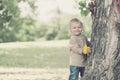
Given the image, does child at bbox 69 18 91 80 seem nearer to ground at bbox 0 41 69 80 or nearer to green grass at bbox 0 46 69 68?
ground at bbox 0 41 69 80

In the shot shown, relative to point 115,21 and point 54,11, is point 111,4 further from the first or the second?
point 54,11

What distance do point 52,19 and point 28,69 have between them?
28683 mm

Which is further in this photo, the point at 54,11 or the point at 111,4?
the point at 54,11

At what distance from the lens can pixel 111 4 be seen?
26.1 feet

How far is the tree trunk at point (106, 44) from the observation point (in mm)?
7910

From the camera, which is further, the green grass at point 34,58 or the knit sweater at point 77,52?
the green grass at point 34,58

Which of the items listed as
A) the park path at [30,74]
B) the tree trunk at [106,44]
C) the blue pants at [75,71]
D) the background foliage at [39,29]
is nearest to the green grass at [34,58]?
the park path at [30,74]

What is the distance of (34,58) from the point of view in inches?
745

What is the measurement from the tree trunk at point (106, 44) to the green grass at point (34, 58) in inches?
314

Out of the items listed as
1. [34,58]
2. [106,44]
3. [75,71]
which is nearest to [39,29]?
[34,58]

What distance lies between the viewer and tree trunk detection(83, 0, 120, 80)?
791 cm

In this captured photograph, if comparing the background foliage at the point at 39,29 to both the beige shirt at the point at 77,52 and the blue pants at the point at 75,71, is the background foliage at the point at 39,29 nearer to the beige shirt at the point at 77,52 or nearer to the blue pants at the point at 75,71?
the blue pants at the point at 75,71

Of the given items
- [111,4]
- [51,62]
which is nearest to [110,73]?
[111,4]

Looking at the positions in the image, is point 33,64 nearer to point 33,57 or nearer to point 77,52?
point 33,57
